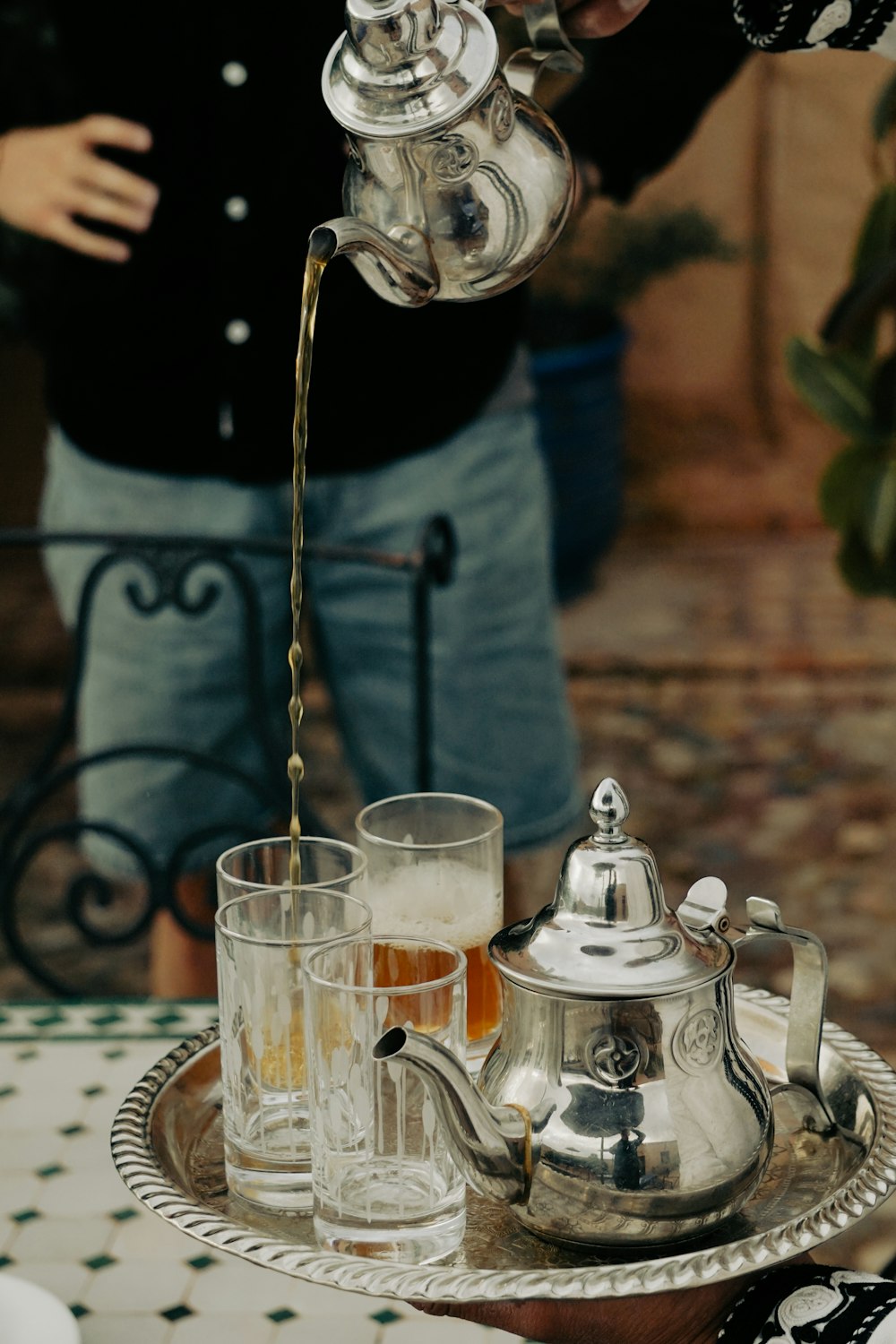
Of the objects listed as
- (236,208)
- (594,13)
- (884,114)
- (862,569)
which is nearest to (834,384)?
(862,569)

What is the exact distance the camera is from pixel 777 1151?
2.75 feet

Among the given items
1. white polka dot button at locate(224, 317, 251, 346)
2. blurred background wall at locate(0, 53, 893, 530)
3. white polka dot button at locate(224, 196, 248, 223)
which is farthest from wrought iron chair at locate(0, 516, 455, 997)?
blurred background wall at locate(0, 53, 893, 530)

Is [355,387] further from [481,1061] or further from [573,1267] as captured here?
[573,1267]

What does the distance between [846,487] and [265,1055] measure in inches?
80.7

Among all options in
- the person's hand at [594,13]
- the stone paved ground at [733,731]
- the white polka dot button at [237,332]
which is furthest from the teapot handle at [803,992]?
the stone paved ground at [733,731]

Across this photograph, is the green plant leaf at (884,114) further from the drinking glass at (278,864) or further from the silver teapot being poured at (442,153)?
the drinking glass at (278,864)

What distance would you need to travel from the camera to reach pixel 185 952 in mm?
1684

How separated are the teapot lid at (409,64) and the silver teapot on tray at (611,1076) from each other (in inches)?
13.4

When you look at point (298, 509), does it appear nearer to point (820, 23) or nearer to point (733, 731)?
point (820, 23)

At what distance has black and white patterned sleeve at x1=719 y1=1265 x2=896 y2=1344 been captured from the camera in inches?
28.6

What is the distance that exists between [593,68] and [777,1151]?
49.5 inches

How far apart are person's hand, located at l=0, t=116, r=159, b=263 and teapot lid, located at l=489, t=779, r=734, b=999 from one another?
1.01 m

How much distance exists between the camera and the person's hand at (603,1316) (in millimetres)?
707

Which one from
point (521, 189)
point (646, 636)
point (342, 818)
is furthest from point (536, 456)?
point (646, 636)
